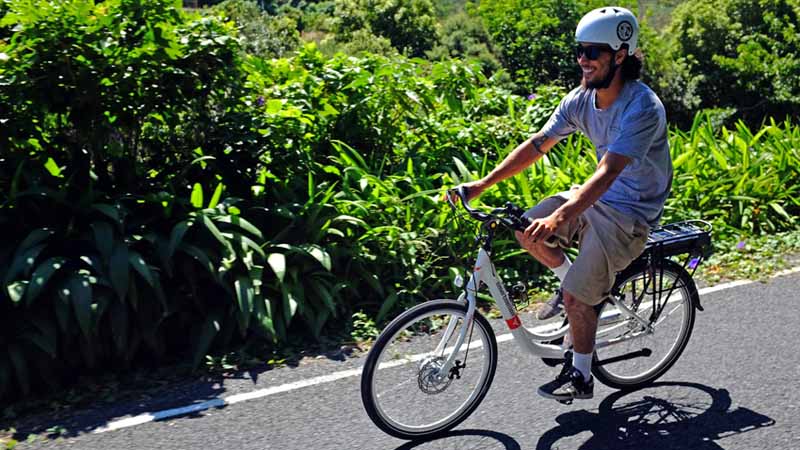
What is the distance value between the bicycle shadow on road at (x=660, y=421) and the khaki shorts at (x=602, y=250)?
28.0 inches

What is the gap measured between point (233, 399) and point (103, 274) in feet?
3.57

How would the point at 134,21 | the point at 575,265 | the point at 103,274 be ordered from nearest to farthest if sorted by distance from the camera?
the point at 575,265 → the point at 103,274 → the point at 134,21

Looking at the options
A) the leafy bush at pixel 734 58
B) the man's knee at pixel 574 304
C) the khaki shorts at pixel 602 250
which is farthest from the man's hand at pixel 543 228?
the leafy bush at pixel 734 58

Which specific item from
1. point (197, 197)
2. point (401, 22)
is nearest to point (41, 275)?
point (197, 197)

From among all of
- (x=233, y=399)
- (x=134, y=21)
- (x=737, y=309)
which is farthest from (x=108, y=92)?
(x=737, y=309)

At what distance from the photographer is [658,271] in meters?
4.89

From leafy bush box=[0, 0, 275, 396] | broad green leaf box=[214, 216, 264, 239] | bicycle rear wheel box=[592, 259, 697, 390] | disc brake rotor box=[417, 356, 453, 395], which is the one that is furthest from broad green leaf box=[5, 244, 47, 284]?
bicycle rear wheel box=[592, 259, 697, 390]

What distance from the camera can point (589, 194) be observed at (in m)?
4.16

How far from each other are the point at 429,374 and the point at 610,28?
1.91m

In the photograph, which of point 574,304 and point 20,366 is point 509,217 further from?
point 20,366

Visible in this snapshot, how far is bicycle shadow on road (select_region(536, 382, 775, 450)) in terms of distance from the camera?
446cm

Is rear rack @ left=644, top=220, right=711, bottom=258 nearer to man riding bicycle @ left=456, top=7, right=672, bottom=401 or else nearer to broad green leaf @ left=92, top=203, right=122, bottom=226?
man riding bicycle @ left=456, top=7, right=672, bottom=401

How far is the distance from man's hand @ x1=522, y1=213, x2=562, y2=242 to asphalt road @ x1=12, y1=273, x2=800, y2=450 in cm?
111

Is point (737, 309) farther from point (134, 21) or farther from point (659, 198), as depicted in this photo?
point (134, 21)
